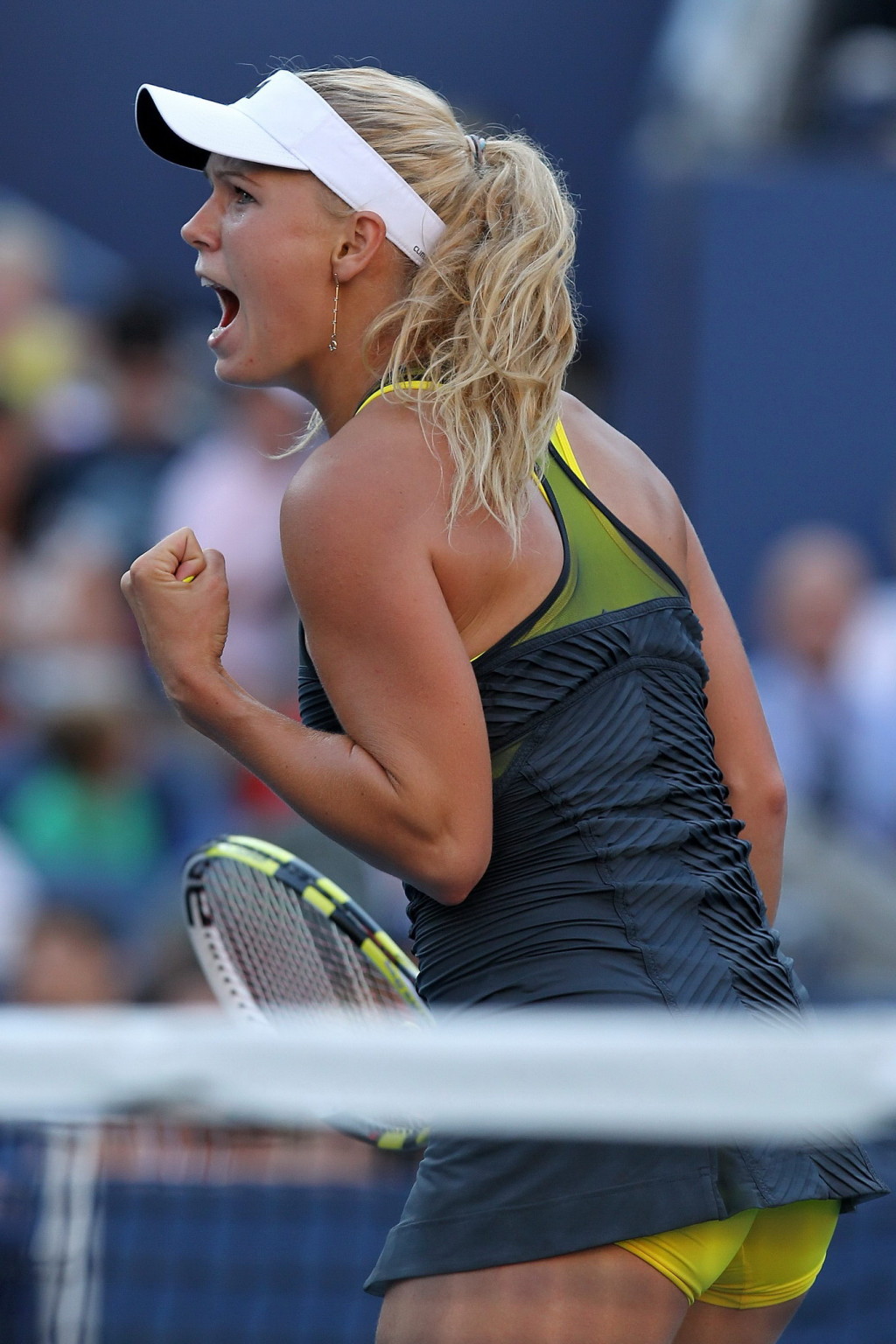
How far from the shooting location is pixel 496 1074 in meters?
1.83

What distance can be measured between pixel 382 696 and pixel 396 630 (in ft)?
0.23

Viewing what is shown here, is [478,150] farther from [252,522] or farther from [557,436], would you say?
[252,522]

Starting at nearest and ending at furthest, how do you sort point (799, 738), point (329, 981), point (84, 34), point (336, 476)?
point (336, 476) → point (329, 981) → point (799, 738) → point (84, 34)

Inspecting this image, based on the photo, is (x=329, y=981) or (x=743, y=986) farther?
(x=329, y=981)

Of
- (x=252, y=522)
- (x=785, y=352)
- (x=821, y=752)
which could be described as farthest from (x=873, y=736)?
(x=252, y=522)

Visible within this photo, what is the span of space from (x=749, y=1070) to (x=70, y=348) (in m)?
5.98

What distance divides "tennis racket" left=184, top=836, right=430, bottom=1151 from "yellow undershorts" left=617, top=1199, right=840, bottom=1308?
1.77ft

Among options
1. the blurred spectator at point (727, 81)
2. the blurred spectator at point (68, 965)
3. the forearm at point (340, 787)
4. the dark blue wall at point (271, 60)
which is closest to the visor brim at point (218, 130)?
the forearm at point (340, 787)

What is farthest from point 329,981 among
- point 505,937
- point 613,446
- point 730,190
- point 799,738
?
point 730,190

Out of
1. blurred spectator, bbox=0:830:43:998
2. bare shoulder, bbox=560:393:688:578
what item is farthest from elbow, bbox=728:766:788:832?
blurred spectator, bbox=0:830:43:998

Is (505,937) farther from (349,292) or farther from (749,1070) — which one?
(349,292)

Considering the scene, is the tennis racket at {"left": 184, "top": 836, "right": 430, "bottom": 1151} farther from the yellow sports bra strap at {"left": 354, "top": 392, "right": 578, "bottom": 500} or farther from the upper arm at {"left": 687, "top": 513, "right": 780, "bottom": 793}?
the yellow sports bra strap at {"left": 354, "top": 392, "right": 578, "bottom": 500}

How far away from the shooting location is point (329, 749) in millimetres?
1943

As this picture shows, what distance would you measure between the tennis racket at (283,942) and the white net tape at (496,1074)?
42cm
